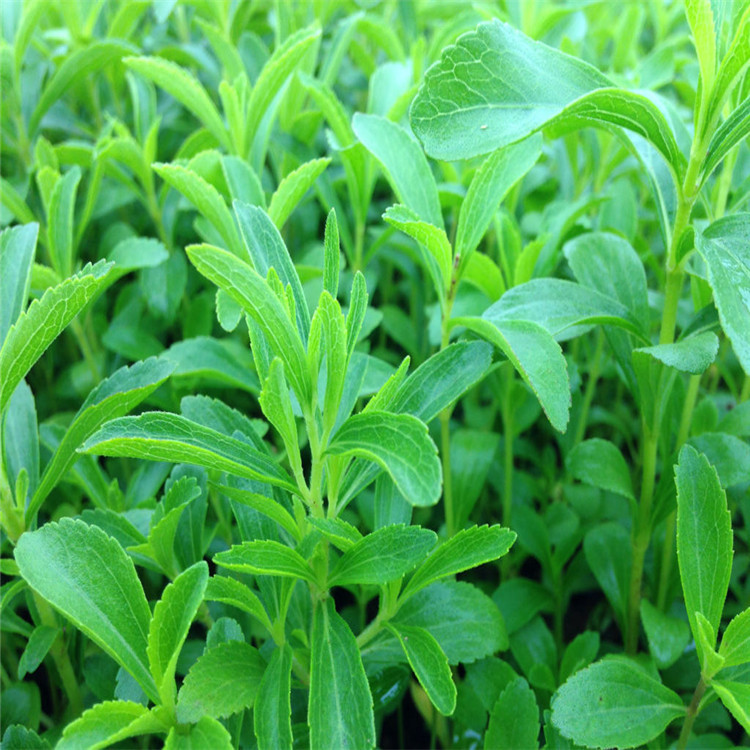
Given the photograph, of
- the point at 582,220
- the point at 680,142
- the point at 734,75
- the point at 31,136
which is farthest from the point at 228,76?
the point at 734,75

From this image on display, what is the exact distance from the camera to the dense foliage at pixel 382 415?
1.99ft

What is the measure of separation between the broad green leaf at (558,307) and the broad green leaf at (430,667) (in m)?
0.31

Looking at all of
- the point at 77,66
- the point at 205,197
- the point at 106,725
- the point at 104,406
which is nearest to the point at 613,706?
the point at 106,725

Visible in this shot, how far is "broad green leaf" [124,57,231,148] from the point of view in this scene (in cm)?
91

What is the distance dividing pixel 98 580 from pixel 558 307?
1.65ft

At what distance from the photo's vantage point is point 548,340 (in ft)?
2.20

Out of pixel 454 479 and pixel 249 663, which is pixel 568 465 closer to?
pixel 454 479

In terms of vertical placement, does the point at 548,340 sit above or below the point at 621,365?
above

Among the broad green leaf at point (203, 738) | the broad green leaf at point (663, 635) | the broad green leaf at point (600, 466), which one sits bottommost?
the broad green leaf at point (663, 635)

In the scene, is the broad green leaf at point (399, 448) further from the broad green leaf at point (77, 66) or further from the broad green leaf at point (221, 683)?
the broad green leaf at point (77, 66)

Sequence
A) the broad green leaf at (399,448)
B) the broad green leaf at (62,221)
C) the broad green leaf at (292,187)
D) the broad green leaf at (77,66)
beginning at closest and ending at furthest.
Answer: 1. the broad green leaf at (399,448)
2. the broad green leaf at (292,187)
3. the broad green leaf at (62,221)
4. the broad green leaf at (77,66)

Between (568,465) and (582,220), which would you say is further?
(582,220)

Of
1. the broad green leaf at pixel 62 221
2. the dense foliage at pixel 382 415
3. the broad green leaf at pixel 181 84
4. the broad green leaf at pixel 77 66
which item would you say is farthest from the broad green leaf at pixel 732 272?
the broad green leaf at pixel 77 66

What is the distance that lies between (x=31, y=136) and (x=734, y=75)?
1.04m
